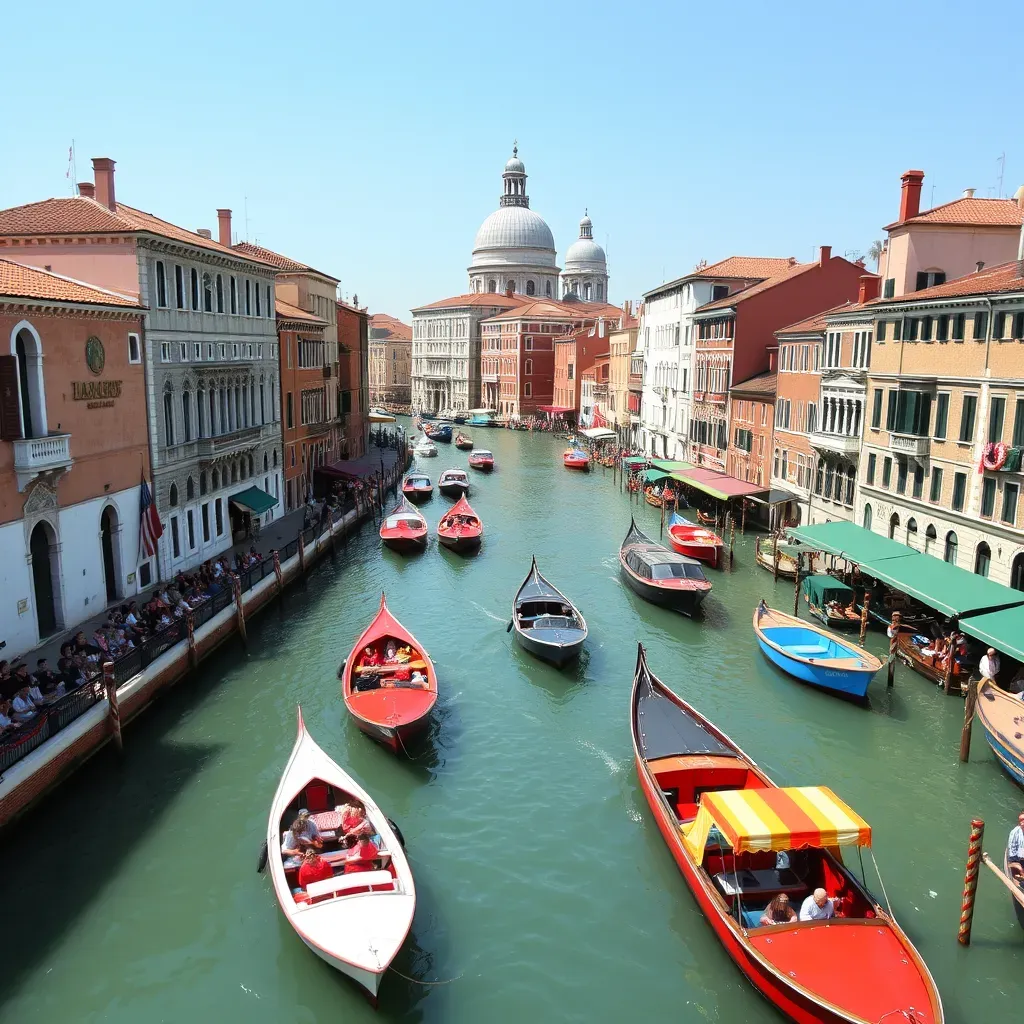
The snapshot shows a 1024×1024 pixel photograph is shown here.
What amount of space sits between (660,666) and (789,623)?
3.16 m

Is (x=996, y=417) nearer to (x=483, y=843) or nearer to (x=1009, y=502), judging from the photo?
(x=1009, y=502)

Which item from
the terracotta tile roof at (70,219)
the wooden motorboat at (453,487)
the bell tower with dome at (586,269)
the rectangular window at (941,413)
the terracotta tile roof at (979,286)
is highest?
the bell tower with dome at (586,269)

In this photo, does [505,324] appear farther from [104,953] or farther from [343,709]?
[104,953]

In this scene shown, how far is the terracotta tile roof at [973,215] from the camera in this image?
2709 centimetres

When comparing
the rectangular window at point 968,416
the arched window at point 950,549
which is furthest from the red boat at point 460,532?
the rectangular window at point 968,416

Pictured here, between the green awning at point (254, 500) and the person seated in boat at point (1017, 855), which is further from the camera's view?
the green awning at point (254, 500)

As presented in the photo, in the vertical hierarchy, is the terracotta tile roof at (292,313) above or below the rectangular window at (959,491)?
above

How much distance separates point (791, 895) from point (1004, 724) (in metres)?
6.34

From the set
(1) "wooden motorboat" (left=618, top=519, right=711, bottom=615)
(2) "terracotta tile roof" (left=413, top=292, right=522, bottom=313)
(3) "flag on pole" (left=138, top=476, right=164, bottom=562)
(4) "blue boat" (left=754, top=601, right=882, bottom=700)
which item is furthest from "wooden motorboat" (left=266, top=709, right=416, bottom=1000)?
(2) "terracotta tile roof" (left=413, top=292, right=522, bottom=313)

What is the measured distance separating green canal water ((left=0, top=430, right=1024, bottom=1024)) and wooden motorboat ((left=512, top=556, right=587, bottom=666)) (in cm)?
53

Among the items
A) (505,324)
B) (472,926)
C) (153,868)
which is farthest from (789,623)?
(505,324)

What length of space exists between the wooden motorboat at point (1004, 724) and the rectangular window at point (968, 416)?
8234 millimetres

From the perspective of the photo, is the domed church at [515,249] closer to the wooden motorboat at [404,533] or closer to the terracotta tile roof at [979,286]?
the wooden motorboat at [404,533]

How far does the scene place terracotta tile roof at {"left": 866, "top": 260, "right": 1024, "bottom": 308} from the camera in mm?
21156
